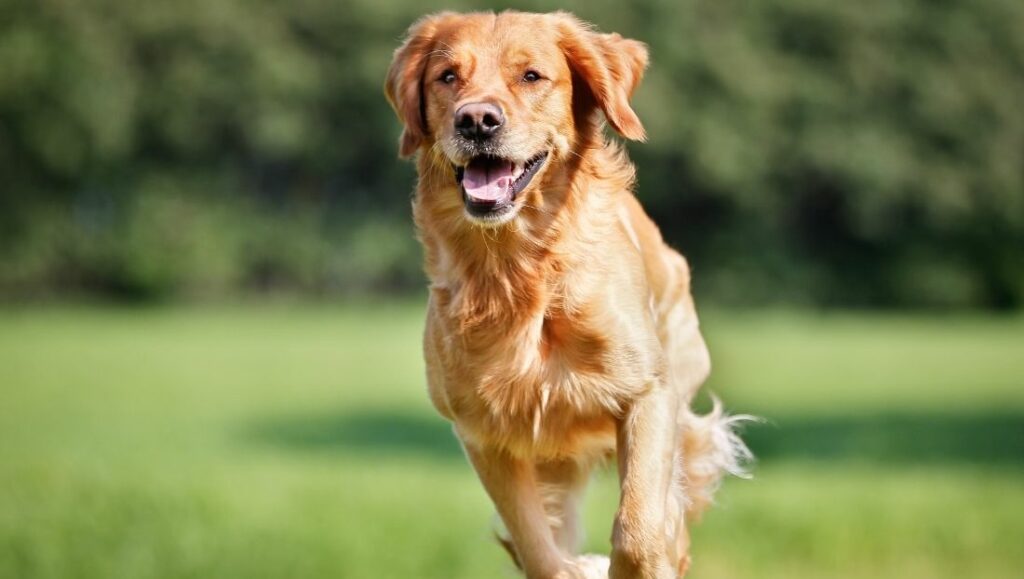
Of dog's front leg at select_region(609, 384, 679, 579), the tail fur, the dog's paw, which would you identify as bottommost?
the dog's paw

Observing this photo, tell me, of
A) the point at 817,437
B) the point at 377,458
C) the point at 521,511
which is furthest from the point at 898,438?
the point at 521,511

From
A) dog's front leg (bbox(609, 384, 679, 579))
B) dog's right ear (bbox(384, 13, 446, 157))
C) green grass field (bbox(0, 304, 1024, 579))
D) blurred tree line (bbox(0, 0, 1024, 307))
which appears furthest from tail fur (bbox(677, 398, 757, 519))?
blurred tree line (bbox(0, 0, 1024, 307))

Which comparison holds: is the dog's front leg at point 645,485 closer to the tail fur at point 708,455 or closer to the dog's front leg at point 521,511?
the dog's front leg at point 521,511

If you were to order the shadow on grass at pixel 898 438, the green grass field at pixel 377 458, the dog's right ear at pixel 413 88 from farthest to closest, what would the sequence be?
the shadow on grass at pixel 898 438
the green grass field at pixel 377 458
the dog's right ear at pixel 413 88

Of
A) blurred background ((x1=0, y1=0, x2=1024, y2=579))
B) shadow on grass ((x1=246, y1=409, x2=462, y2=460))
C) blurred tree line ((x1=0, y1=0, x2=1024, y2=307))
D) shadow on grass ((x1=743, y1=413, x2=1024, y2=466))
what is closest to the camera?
shadow on grass ((x1=743, y1=413, x2=1024, y2=466))

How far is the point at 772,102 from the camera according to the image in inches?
1729

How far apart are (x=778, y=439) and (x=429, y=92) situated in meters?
14.8

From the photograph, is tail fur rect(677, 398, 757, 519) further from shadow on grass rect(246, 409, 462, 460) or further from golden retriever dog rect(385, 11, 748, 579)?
shadow on grass rect(246, 409, 462, 460)

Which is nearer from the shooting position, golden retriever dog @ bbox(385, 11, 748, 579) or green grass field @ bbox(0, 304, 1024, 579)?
golden retriever dog @ bbox(385, 11, 748, 579)

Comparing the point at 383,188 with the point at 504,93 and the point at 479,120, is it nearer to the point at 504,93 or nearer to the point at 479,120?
the point at 504,93

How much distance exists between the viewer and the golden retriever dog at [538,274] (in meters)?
4.92

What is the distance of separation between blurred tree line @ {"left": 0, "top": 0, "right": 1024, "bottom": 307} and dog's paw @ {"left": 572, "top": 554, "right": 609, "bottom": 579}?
35.3 m

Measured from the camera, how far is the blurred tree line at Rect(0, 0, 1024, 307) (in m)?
40.6

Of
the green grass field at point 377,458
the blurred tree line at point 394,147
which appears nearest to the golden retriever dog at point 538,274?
the green grass field at point 377,458
